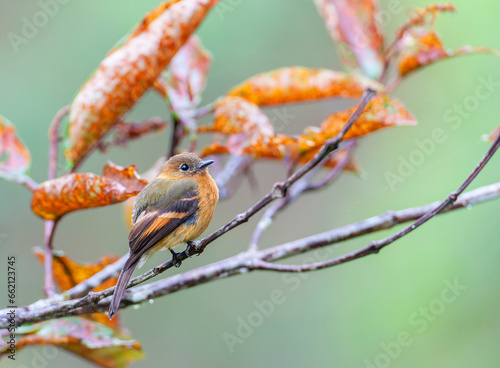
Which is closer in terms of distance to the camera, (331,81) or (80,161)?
Result: (80,161)

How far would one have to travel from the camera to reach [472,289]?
2.95m

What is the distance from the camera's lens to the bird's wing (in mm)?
1932

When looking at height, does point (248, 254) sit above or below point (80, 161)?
below

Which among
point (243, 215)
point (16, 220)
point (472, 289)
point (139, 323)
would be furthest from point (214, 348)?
point (243, 215)

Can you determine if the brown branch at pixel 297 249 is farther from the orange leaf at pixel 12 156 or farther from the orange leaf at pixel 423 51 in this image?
the orange leaf at pixel 423 51

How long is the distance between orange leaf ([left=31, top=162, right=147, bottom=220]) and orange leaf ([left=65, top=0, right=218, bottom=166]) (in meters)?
0.21

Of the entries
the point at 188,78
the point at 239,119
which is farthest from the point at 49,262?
the point at 188,78

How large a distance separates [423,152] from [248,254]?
1833 millimetres

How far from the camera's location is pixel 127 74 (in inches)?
75.8

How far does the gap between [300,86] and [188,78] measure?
1.61 ft

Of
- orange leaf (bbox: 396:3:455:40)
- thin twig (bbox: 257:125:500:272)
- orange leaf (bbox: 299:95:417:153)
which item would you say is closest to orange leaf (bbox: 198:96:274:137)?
orange leaf (bbox: 299:95:417:153)

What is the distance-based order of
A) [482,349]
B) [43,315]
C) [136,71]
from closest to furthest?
[43,315] → [136,71] → [482,349]

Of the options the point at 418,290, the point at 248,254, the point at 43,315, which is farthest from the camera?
the point at 418,290

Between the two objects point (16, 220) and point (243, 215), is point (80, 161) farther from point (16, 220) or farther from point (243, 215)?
point (16, 220)
